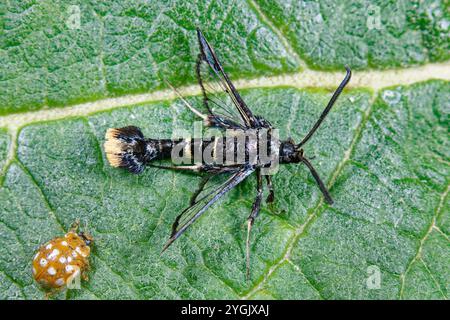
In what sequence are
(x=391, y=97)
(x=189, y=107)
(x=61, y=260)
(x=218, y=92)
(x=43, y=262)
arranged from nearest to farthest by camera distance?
1. (x=43, y=262)
2. (x=61, y=260)
3. (x=391, y=97)
4. (x=189, y=107)
5. (x=218, y=92)

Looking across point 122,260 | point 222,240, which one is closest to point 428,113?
point 222,240

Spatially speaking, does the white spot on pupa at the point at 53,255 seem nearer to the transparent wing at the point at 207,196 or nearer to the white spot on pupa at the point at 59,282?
the white spot on pupa at the point at 59,282

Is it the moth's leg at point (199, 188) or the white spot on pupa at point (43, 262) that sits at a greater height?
the moth's leg at point (199, 188)

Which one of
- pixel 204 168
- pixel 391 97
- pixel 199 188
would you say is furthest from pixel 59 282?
pixel 391 97

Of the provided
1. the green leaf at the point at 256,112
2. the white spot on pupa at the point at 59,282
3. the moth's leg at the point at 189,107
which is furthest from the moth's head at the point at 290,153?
the white spot on pupa at the point at 59,282

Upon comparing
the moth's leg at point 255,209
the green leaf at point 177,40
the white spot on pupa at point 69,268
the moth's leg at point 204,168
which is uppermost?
the green leaf at point 177,40

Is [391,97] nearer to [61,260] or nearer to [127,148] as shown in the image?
[127,148]

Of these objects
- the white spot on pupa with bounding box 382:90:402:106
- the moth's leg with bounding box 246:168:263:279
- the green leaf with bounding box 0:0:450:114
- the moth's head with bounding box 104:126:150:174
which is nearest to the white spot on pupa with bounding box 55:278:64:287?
the moth's head with bounding box 104:126:150:174
